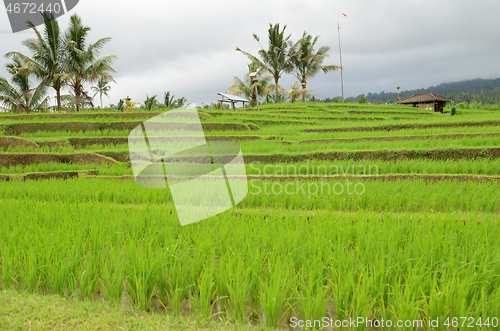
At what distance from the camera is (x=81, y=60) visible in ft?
49.1

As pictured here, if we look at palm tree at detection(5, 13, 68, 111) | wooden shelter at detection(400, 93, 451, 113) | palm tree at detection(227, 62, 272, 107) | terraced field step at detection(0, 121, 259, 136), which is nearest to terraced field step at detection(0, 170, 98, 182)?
terraced field step at detection(0, 121, 259, 136)

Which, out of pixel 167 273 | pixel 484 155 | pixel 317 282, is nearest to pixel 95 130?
pixel 167 273

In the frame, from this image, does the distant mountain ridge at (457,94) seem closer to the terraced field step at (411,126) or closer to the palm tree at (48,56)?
the terraced field step at (411,126)

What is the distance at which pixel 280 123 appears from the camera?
12758 mm

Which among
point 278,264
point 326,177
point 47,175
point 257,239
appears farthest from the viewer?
point 47,175

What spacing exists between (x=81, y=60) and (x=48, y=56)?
173 centimetres

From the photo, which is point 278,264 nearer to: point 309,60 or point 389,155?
point 389,155

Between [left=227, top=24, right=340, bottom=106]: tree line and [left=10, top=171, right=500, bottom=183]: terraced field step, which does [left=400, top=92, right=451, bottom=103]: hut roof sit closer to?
[left=227, top=24, right=340, bottom=106]: tree line

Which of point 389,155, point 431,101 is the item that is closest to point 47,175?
point 389,155

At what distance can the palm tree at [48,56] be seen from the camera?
14688mm

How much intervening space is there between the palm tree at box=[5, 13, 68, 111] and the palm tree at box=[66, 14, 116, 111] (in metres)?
0.57

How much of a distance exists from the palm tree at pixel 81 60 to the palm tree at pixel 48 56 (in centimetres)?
57

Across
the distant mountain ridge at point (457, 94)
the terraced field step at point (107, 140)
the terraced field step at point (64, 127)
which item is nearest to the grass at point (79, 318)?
the terraced field step at point (107, 140)

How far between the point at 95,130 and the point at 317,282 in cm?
928
